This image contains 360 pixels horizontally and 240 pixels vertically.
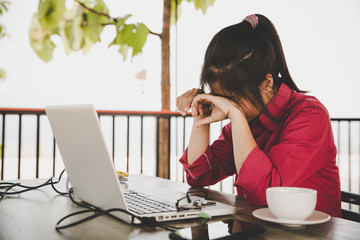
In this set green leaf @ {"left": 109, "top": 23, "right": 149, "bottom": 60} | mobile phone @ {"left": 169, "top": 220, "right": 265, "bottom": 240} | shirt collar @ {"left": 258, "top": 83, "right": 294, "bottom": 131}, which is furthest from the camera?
green leaf @ {"left": 109, "top": 23, "right": 149, "bottom": 60}

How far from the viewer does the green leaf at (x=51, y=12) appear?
10.5 ft

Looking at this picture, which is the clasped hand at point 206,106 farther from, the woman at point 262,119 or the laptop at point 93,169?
the laptop at point 93,169

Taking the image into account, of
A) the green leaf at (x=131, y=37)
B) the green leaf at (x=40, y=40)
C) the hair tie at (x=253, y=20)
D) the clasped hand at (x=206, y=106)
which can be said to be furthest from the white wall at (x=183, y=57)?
the hair tie at (x=253, y=20)

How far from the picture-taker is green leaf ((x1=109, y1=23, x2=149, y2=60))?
3.13 metres

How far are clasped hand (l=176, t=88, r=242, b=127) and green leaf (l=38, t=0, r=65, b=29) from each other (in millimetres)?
2303

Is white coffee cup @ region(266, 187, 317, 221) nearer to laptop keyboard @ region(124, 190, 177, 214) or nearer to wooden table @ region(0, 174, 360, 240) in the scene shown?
wooden table @ region(0, 174, 360, 240)

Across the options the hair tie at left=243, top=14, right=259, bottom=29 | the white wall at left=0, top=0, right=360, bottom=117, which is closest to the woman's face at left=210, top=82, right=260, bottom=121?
the hair tie at left=243, top=14, right=259, bottom=29

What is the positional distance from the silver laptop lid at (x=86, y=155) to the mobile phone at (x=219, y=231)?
14 centimetres

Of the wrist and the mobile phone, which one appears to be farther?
the wrist

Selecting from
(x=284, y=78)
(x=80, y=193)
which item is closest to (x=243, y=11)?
(x=284, y=78)

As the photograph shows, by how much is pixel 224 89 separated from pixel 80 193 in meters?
0.56

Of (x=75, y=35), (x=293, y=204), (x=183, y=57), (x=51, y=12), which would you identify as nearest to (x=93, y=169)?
(x=293, y=204)

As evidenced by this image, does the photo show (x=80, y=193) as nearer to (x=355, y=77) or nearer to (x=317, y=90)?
(x=317, y=90)

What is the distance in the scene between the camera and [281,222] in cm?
74
